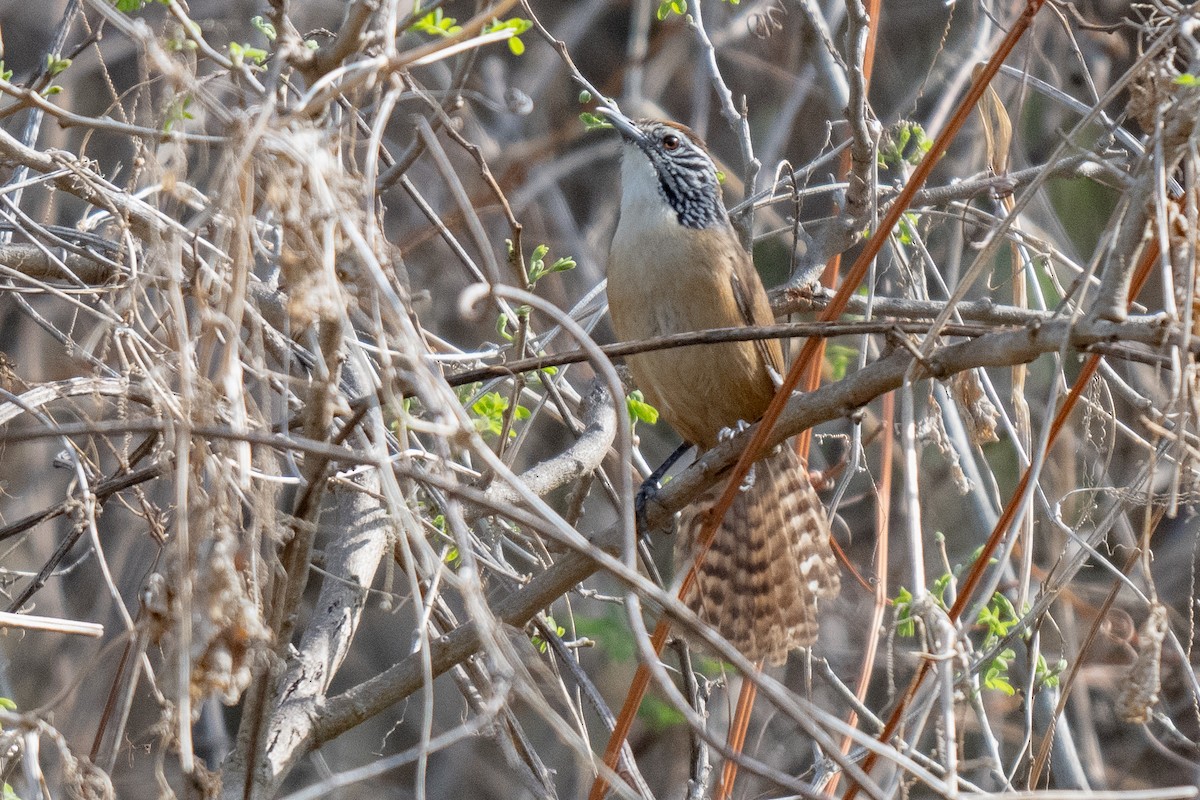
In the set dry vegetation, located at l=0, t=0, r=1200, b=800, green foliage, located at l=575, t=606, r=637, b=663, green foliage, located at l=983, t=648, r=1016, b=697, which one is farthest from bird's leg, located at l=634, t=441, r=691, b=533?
green foliage, located at l=575, t=606, r=637, b=663

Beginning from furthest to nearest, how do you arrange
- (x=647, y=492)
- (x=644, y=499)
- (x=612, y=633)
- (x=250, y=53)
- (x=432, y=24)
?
(x=612, y=633) → (x=647, y=492) → (x=644, y=499) → (x=250, y=53) → (x=432, y=24)

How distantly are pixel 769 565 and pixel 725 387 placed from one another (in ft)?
1.98

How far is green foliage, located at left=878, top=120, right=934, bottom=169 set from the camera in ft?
12.0

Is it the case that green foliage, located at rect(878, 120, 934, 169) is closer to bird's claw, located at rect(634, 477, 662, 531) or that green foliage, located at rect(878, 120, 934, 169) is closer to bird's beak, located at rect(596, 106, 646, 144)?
bird's beak, located at rect(596, 106, 646, 144)

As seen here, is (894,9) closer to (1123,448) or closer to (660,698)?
(1123,448)

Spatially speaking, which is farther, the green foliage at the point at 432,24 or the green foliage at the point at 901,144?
the green foliage at the point at 901,144

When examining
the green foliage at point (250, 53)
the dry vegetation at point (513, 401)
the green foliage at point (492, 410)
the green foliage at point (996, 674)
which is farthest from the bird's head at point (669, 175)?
the green foliage at point (996, 674)

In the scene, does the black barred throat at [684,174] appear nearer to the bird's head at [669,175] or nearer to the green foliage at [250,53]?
the bird's head at [669,175]

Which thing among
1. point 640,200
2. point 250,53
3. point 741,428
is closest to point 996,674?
point 741,428

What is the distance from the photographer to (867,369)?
90.6 inches

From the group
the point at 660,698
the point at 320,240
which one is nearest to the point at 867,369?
the point at 320,240

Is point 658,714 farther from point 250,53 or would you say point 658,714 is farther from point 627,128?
point 250,53

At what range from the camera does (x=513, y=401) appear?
2.60 metres

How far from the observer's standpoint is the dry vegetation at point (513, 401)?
5.81ft
